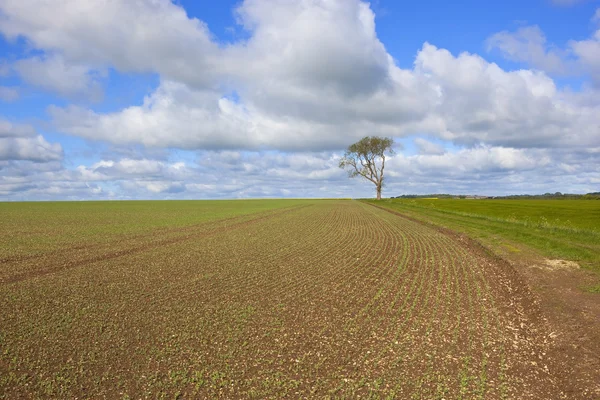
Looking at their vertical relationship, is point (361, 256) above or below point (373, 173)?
below

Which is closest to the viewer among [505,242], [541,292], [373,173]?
[541,292]

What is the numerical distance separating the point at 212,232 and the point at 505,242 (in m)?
22.1

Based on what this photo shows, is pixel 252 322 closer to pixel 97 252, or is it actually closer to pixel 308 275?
pixel 308 275

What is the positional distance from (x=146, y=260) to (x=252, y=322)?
11.1 meters

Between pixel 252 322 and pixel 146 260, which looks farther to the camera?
pixel 146 260

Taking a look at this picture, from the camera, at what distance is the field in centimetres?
688

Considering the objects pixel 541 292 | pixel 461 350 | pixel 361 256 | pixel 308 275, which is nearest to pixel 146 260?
pixel 308 275

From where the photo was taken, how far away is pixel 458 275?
1537cm

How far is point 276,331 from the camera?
922cm

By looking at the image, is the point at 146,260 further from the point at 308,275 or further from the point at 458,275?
the point at 458,275

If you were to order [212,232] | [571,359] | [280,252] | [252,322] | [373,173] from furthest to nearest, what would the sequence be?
[373,173] < [212,232] < [280,252] < [252,322] < [571,359]

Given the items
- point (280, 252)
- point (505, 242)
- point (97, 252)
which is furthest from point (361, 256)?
point (97, 252)

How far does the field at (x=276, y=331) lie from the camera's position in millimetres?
6875

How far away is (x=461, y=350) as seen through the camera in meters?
8.27
